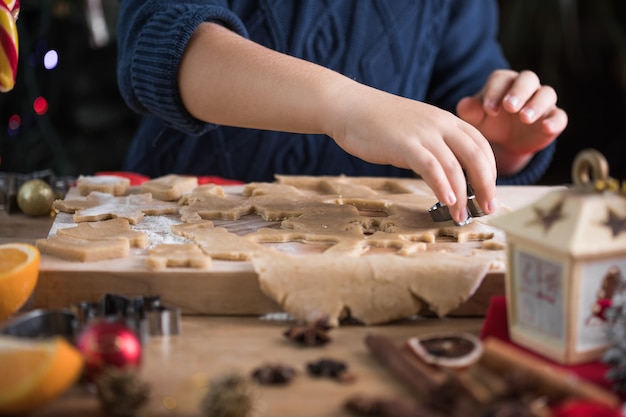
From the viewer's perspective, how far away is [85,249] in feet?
3.31

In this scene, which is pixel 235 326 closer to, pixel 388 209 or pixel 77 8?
pixel 388 209

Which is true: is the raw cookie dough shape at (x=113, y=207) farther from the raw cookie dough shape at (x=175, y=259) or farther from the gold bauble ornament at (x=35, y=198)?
the raw cookie dough shape at (x=175, y=259)

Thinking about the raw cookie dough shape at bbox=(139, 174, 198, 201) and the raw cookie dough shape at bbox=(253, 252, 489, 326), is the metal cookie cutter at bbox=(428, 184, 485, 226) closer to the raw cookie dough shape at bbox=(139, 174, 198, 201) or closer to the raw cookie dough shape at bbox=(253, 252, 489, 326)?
the raw cookie dough shape at bbox=(253, 252, 489, 326)

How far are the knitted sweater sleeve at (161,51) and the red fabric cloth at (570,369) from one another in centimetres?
76

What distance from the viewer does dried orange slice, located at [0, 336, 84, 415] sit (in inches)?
25.0

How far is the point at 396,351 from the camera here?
78 cm

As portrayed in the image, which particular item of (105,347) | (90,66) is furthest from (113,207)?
(90,66)

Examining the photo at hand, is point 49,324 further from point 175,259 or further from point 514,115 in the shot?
point 514,115

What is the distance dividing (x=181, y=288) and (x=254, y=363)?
0.66 ft

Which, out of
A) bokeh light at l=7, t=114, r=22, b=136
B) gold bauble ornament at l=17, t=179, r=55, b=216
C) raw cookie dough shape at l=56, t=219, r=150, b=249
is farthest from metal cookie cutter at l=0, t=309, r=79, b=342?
bokeh light at l=7, t=114, r=22, b=136

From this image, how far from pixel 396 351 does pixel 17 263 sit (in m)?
0.45

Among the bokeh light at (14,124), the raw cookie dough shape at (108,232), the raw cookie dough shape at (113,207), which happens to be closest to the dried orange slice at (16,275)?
the raw cookie dough shape at (108,232)

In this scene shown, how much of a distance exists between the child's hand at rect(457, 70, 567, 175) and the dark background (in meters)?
1.14

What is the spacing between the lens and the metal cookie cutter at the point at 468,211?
1.18 m
